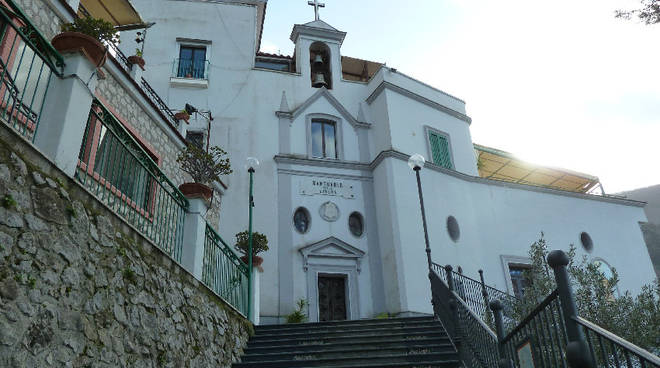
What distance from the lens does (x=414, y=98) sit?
763 inches

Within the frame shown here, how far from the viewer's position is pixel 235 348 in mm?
8477

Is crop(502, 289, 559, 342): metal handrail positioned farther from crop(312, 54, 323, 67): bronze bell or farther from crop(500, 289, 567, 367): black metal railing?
crop(312, 54, 323, 67): bronze bell

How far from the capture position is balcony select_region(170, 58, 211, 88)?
17.6m

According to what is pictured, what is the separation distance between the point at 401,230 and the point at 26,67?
11648 mm

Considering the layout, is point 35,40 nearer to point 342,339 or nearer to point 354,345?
point 354,345

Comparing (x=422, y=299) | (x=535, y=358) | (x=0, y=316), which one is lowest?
(x=535, y=358)

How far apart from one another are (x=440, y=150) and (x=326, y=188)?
17.0ft

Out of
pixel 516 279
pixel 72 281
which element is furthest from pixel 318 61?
pixel 72 281

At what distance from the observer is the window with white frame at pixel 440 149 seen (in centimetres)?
1877

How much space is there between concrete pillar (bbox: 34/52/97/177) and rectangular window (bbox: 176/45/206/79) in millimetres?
13669

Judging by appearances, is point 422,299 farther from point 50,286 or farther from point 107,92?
point 50,286

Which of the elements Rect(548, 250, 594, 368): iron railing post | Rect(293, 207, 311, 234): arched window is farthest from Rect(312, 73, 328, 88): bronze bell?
Rect(548, 250, 594, 368): iron railing post

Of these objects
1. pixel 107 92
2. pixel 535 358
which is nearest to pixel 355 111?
pixel 107 92

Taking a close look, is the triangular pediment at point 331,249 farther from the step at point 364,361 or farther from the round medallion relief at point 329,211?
the step at point 364,361
